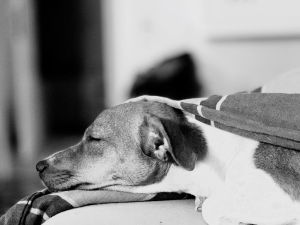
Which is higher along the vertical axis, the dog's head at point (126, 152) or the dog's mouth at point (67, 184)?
the dog's head at point (126, 152)

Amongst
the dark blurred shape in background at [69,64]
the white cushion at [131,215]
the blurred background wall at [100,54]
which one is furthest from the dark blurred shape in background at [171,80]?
the white cushion at [131,215]

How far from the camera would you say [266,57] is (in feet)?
11.4

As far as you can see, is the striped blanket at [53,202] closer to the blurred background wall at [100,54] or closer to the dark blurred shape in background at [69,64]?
the blurred background wall at [100,54]

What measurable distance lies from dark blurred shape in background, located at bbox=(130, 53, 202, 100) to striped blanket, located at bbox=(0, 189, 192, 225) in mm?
2148

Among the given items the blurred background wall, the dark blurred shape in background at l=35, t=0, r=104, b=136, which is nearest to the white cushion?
the blurred background wall

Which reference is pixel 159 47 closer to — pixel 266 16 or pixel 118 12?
pixel 118 12

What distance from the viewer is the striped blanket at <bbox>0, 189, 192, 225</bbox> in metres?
1.34

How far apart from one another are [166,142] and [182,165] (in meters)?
0.08

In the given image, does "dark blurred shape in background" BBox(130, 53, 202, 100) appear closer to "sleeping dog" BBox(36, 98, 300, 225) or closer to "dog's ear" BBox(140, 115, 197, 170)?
"sleeping dog" BBox(36, 98, 300, 225)

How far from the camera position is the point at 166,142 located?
1371 millimetres

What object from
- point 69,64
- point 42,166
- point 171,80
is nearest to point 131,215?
point 42,166

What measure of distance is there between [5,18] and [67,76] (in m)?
1.49

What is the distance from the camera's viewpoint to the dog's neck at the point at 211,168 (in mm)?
1386

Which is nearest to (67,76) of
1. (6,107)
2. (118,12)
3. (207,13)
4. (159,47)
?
(6,107)
